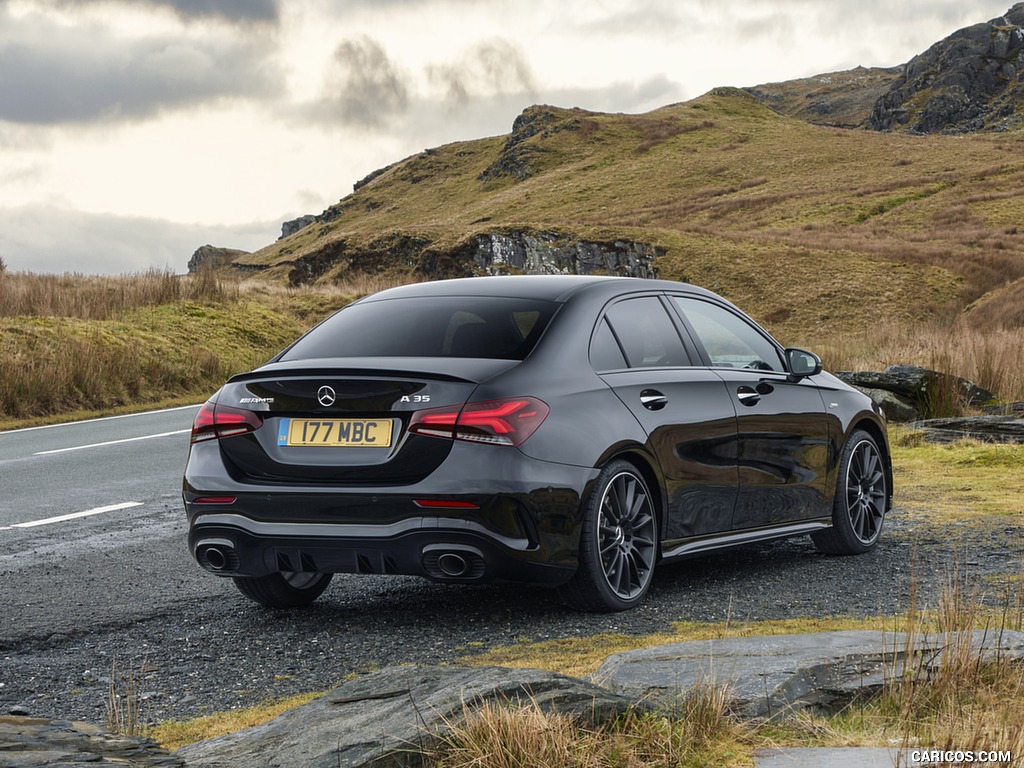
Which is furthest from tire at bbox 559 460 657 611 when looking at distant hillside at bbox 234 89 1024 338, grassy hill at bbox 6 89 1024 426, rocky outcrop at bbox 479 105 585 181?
rocky outcrop at bbox 479 105 585 181

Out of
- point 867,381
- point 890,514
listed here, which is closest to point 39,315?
point 867,381

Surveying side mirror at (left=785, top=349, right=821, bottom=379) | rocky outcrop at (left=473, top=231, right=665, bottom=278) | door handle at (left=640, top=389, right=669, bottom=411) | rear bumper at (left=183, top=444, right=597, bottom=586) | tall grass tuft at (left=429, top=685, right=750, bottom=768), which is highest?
rocky outcrop at (left=473, top=231, right=665, bottom=278)

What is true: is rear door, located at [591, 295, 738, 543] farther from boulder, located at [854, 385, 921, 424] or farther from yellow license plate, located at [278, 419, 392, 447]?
boulder, located at [854, 385, 921, 424]

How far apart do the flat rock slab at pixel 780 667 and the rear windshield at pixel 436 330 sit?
204cm

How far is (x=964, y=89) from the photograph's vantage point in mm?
179500

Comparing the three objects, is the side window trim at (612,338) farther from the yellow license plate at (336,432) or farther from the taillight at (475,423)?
the yellow license plate at (336,432)

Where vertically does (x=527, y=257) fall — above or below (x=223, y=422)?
above

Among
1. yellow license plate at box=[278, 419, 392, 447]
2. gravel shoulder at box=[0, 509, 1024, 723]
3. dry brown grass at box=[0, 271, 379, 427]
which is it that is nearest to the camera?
gravel shoulder at box=[0, 509, 1024, 723]

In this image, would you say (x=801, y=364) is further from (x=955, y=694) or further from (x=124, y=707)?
(x=124, y=707)

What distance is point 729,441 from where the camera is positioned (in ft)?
22.7

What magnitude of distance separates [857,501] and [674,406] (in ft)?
7.01

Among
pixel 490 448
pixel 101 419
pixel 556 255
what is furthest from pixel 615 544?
pixel 556 255

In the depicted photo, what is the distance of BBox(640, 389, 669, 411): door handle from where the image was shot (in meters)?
6.39

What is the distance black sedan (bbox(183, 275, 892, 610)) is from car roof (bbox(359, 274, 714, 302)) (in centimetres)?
→ 2
